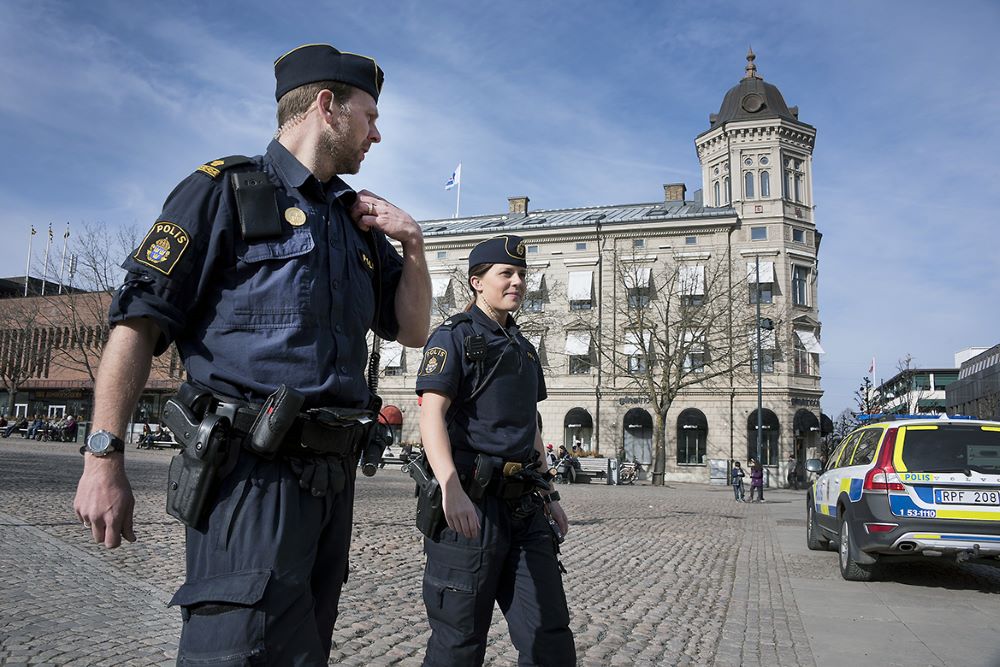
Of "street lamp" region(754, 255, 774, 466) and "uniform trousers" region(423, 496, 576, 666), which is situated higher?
"street lamp" region(754, 255, 774, 466)

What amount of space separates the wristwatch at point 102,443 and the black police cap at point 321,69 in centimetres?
113

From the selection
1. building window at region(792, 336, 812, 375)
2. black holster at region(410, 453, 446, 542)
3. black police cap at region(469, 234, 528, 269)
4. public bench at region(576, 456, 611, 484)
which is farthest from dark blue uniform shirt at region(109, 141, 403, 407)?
building window at region(792, 336, 812, 375)

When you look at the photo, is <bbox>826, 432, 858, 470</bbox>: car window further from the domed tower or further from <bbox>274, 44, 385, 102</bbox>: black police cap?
the domed tower

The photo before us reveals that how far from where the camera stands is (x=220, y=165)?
2.13 metres

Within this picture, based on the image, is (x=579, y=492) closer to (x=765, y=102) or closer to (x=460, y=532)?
(x=460, y=532)

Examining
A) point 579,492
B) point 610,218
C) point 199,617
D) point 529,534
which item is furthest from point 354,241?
point 610,218

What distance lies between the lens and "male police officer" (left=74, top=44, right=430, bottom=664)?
183 centimetres

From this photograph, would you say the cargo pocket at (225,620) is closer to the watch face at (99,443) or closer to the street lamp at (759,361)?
the watch face at (99,443)

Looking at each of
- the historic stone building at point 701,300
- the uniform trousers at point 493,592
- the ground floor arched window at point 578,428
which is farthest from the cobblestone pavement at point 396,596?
the ground floor arched window at point 578,428

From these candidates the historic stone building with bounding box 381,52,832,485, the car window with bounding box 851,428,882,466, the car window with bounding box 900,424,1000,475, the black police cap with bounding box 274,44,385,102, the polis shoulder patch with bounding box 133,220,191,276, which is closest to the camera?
the polis shoulder patch with bounding box 133,220,191,276

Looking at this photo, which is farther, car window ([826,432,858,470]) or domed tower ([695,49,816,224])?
Result: domed tower ([695,49,816,224])

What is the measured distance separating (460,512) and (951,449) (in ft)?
23.4

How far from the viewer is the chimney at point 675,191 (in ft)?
171

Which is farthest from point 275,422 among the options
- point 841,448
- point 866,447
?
point 841,448
